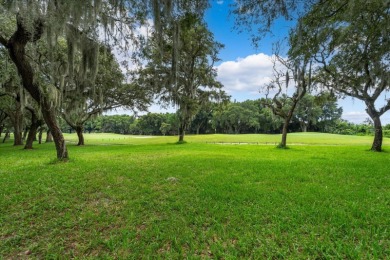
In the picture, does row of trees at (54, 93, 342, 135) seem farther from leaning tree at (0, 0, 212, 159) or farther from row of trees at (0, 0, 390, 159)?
leaning tree at (0, 0, 212, 159)

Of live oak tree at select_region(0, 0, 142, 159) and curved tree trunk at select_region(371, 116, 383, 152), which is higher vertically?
live oak tree at select_region(0, 0, 142, 159)

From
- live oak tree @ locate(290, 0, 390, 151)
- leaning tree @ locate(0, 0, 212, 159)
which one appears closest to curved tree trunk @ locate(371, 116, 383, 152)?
live oak tree @ locate(290, 0, 390, 151)

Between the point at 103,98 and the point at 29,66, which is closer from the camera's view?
the point at 29,66

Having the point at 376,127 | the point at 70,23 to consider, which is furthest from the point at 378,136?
the point at 70,23

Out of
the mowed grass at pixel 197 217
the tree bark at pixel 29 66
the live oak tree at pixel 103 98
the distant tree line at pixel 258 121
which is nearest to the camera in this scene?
the mowed grass at pixel 197 217

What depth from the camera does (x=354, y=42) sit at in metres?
10.0

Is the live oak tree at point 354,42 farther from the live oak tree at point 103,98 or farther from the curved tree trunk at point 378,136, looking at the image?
the live oak tree at point 103,98

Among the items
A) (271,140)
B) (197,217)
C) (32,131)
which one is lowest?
(197,217)

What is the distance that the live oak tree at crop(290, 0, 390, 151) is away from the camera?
5426 millimetres

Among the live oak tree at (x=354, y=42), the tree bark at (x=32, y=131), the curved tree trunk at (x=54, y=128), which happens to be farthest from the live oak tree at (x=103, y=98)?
the live oak tree at (x=354, y=42)

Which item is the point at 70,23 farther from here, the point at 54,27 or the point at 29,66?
the point at 29,66

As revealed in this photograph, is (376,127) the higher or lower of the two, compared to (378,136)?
higher

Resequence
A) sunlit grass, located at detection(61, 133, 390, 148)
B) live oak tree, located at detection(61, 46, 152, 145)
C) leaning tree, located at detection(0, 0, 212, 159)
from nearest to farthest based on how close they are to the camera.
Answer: leaning tree, located at detection(0, 0, 212, 159) < live oak tree, located at detection(61, 46, 152, 145) < sunlit grass, located at detection(61, 133, 390, 148)

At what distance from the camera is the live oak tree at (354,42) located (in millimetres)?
5426
